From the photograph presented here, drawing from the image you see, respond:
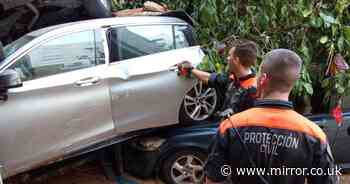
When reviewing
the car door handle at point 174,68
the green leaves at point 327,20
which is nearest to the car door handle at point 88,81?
the car door handle at point 174,68

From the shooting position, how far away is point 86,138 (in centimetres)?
449

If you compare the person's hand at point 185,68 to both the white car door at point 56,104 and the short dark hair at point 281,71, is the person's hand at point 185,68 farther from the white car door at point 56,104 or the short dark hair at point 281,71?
the short dark hair at point 281,71

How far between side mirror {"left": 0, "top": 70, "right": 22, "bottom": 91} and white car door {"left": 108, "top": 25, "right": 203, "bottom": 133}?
0.98m

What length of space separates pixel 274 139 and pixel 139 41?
3.04m

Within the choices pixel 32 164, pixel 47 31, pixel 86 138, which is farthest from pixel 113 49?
pixel 32 164

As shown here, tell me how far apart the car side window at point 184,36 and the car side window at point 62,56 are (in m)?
1.00

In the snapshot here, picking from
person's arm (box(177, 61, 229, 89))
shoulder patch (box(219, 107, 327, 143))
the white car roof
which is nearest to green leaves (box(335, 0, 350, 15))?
person's arm (box(177, 61, 229, 89))

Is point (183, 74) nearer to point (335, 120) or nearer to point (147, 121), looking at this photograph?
point (147, 121)

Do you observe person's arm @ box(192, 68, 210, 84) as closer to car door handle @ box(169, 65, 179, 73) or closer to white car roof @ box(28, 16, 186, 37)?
car door handle @ box(169, 65, 179, 73)

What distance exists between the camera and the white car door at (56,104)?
4.10m

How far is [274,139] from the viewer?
209 centimetres

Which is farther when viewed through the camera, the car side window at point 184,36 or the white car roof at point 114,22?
the car side window at point 184,36

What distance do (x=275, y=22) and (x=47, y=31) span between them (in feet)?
8.63

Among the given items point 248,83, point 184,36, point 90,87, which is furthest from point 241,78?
point 184,36
